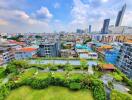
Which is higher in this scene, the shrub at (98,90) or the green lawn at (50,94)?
the shrub at (98,90)

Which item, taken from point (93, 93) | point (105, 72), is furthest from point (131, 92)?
point (105, 72)

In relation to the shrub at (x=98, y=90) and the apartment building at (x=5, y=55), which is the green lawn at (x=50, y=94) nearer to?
the shrub at (x=98, y=90)

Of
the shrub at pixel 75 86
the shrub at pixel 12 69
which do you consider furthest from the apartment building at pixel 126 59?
the shrub at pixel 12 69

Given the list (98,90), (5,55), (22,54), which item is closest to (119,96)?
(98,90)

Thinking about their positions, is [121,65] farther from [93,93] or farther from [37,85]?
[37,85]

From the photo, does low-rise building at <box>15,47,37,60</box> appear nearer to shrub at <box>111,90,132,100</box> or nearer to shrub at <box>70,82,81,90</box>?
shrub at <box>70,82,81,90</box>

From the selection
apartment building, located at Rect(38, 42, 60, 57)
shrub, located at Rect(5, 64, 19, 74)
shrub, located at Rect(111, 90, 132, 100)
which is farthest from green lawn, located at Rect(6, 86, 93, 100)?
apartment building, located at Rect(38, 42, 60, 57)

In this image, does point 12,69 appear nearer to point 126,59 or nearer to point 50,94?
point 50,94
